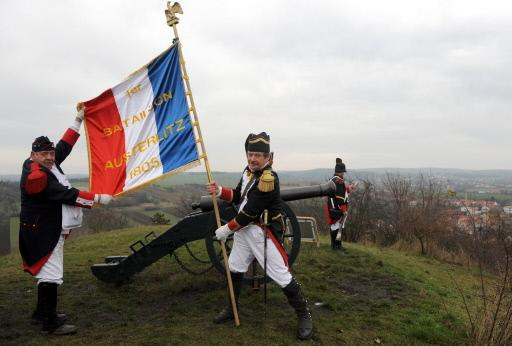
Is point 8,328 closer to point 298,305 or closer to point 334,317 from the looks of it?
point 298,305

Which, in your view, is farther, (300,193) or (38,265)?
(300,193)

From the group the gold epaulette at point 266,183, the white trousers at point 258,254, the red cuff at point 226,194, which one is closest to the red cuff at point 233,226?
the white trousers at point 258,254

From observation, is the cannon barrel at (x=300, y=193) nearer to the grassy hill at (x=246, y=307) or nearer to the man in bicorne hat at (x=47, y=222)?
the grassy hill at (x=246, y=307)

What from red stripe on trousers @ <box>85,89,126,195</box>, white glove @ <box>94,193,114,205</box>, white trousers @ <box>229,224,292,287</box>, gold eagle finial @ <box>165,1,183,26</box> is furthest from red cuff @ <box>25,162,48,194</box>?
gold eagle finial @ <box>165,1,183,26</box>

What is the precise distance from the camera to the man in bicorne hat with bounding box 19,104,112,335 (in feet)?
13.3

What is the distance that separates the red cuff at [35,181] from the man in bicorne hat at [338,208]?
18.7 feet

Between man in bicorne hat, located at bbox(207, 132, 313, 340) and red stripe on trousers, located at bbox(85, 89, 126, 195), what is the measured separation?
125 cm

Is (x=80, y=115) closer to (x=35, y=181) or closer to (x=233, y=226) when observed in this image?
(x=35, y=181)

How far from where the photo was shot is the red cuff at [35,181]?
12.8 feet

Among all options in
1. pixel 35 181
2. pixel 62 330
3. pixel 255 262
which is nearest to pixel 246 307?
pixel 255 262

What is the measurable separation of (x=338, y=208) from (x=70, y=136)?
18.2 feet

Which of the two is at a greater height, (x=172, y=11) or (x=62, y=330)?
(x=172, y=11)

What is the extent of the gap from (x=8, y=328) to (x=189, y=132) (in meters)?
2.80

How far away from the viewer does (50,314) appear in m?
4.14
